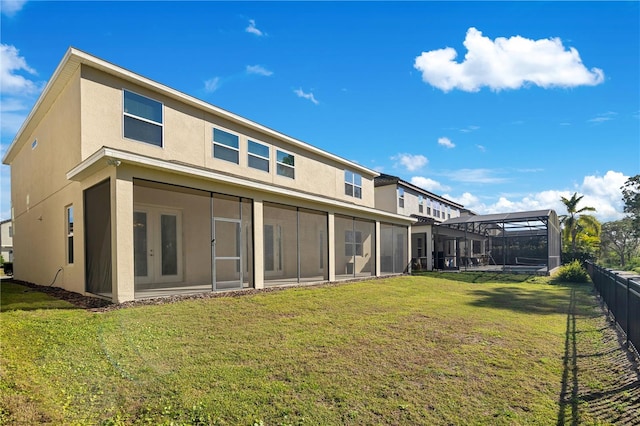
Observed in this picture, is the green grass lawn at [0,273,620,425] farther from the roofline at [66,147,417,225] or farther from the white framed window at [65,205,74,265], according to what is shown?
the roofline at [66,147,417,225]

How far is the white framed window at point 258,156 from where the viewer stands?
15031 mm

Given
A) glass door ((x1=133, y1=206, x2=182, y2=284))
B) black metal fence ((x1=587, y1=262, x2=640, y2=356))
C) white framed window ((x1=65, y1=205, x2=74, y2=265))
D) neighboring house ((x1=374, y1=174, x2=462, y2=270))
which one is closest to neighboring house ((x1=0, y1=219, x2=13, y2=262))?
white framed window ((x1=65, y1=205, x2=74, y2=265))

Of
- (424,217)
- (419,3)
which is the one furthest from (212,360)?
(424,217)

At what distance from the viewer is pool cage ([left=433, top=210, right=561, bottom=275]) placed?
931 inches

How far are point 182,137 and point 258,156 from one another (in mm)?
3570

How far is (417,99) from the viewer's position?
15.5 metres

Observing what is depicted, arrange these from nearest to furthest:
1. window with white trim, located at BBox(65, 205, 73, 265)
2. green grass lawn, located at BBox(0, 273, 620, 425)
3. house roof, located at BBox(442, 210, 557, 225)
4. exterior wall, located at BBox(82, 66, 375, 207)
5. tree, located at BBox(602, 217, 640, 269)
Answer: green grass lawn, located at BBox(0, 273, 620, 425), exterior wall, located at BBox(82, 66, 375, 207), window with white trim, located at BBox(65, 205, 73, 265), house roof, located at BBox(442, 210, 557, 225), tree, located at BBox(602, 217, 640, 269)

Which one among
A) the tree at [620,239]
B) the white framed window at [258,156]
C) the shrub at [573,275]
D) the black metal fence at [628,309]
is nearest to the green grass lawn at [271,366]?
the black metal fence at [628,309]

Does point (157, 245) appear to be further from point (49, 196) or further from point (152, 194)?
point (49, 196)

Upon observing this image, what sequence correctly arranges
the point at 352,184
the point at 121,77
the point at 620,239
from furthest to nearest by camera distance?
the point at 620,239
the point at 352,184
the point at 121,77

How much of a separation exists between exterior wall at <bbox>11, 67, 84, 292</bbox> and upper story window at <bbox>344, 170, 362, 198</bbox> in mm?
13238

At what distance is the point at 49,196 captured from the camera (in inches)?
528

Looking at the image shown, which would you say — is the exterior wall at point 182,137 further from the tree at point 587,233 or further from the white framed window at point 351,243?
the tree at point 587,233

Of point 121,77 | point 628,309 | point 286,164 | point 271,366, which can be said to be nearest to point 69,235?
point 121,77
